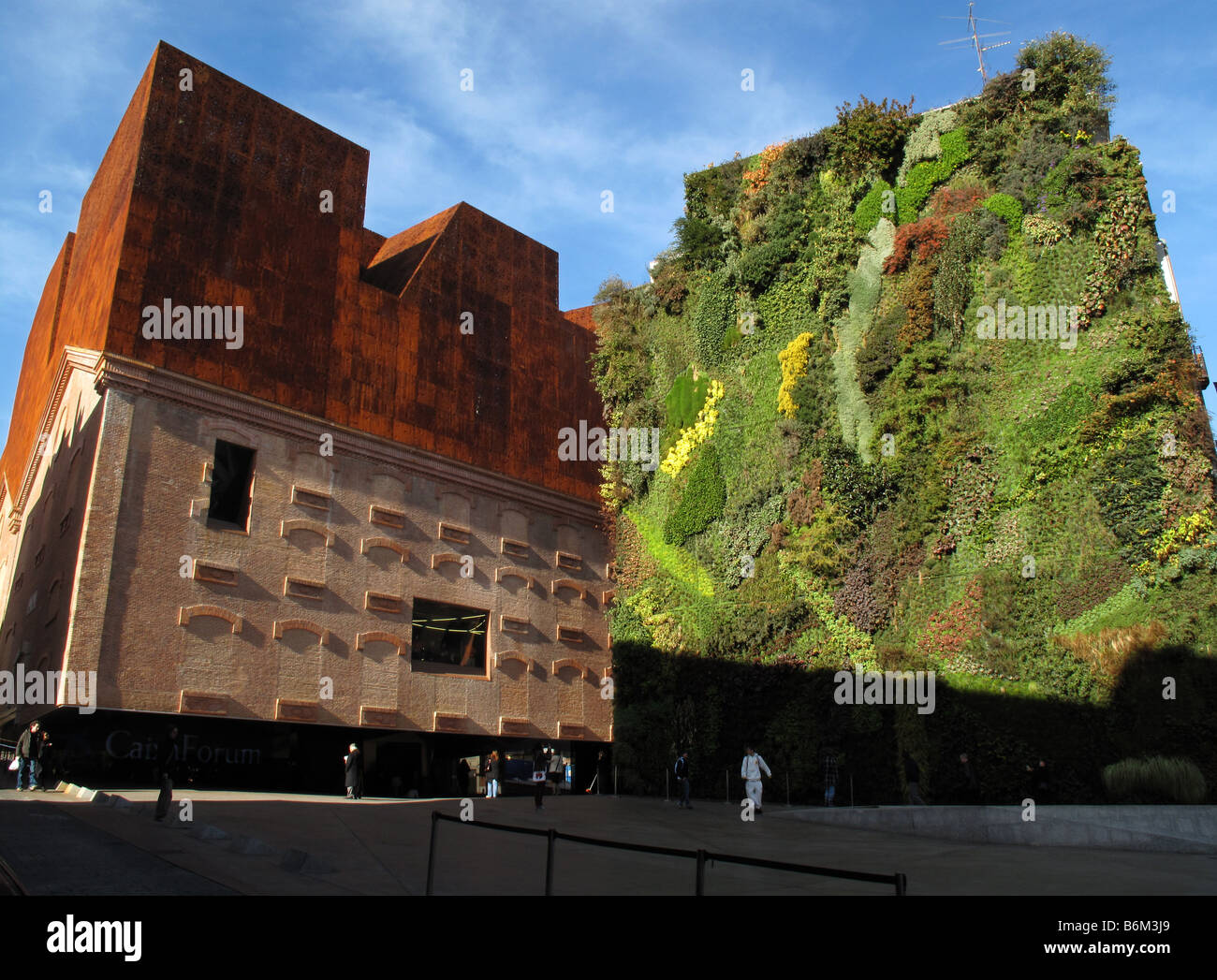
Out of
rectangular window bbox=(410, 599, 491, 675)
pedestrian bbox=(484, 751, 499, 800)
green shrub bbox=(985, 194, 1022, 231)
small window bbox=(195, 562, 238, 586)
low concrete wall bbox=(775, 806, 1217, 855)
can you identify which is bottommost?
pedestrian bbox=(484, 751, 499, 800)

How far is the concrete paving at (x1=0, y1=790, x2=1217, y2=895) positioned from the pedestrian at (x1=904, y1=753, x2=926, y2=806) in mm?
2352

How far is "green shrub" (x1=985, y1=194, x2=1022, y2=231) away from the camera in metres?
24.4

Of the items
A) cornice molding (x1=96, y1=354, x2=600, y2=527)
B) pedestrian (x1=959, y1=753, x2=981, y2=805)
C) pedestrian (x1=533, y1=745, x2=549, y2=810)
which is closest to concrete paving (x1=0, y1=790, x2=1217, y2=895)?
pedestrian (x1=533, y1=745, x2=549, y2=810)

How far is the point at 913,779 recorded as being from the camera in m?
20.6

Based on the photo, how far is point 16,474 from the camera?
41188mm

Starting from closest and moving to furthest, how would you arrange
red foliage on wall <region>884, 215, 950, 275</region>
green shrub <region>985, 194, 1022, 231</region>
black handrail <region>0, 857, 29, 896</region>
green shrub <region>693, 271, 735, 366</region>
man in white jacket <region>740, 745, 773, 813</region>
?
black handrail <region>0, 857, 29, 896</region>, man in white jacket <region>740, 745, 773, 813</region>, green shrub <region>985, 194, 1022, 231</region>, red foliage on wall <region>884, 215, 950, 275</region>, green shrub <region>693, 271, 735, 366</region>

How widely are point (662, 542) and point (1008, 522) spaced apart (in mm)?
10490

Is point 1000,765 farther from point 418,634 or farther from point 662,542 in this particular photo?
point 418,634

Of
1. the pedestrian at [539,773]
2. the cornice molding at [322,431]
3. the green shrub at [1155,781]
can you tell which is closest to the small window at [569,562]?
the cornice molding at [322,431]

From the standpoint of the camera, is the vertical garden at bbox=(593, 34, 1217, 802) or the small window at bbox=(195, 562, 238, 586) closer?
the vertical garden at bbox=(593, 34, 1217, 802)

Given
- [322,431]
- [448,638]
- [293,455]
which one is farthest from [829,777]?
[322,431]

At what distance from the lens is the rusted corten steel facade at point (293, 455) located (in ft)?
82.8

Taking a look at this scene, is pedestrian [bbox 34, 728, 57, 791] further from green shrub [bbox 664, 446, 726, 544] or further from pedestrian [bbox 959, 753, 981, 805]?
pedestrian [bbox 959, 753, 981, 805]
